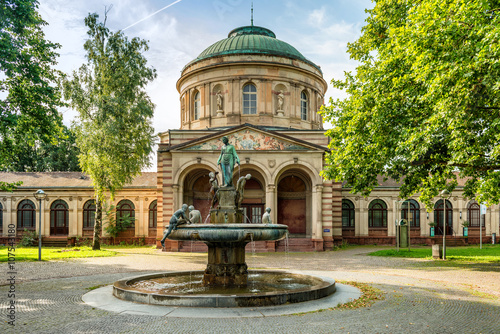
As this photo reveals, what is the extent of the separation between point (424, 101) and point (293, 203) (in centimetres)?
1951

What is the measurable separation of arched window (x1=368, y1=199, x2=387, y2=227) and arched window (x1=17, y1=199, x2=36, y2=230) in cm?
3083

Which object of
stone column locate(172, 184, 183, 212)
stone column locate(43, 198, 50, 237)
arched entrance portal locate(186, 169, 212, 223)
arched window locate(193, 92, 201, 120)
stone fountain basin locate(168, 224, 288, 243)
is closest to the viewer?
stone fountain basin locate(168, 224, 288, 243)

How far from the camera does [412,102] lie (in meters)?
15.2

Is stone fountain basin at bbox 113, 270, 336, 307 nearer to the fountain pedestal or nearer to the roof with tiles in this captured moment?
the fountain pedestal

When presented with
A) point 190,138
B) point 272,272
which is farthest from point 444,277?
point 190,138

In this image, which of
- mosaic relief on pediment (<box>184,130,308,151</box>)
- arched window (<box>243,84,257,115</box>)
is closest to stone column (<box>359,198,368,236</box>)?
mosaic relief on pediment (<box>184,130,308,151</box>)

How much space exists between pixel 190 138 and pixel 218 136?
3.56 meters

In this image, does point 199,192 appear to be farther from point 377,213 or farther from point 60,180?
point 377,213

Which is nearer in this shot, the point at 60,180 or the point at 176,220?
the point at 176,220

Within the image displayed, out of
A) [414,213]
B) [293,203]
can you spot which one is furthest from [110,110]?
[414,213]

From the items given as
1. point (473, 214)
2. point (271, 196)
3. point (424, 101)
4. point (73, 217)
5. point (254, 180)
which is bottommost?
point (73, 217)

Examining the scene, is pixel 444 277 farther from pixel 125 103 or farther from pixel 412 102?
pixel 125 103

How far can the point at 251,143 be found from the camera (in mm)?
28719

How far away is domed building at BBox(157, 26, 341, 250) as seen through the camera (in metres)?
28.6
